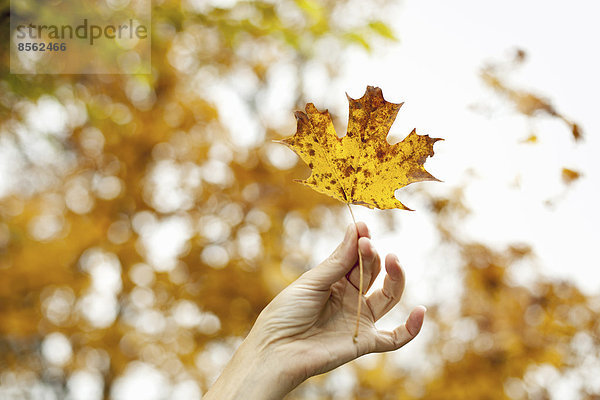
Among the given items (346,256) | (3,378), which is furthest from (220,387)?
(3,378)

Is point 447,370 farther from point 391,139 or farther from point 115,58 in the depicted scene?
point 115,58

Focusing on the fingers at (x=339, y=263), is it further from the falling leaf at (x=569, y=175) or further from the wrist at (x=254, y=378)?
the falling leaf at (x=569, y=175)

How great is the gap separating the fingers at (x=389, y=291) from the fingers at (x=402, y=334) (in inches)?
2.4

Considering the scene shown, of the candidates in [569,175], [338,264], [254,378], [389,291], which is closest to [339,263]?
[338,264]

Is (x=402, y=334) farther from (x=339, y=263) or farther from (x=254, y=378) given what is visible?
(x=254, y=378)

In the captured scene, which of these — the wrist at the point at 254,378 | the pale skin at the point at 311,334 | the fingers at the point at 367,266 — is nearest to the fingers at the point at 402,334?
the pale skin at the point at 311,334

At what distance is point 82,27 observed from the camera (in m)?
2.05

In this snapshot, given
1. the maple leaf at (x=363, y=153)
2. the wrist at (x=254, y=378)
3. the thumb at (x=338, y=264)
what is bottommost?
the wrist at (x=254, y=378)

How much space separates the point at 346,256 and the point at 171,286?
3.37 m

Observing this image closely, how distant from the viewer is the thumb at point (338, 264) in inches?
51.0

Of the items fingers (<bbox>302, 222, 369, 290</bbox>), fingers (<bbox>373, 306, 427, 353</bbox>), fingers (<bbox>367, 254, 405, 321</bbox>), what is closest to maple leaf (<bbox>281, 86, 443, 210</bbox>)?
fingers (<bbox>302, 222, 369, 290</bbox>)

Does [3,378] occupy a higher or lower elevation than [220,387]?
lower

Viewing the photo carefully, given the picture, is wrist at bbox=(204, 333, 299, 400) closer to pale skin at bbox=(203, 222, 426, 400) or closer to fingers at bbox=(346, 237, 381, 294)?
pale skin at bbox=(203, 222, 426, 400)

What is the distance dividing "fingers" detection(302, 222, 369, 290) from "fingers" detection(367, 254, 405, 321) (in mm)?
107
